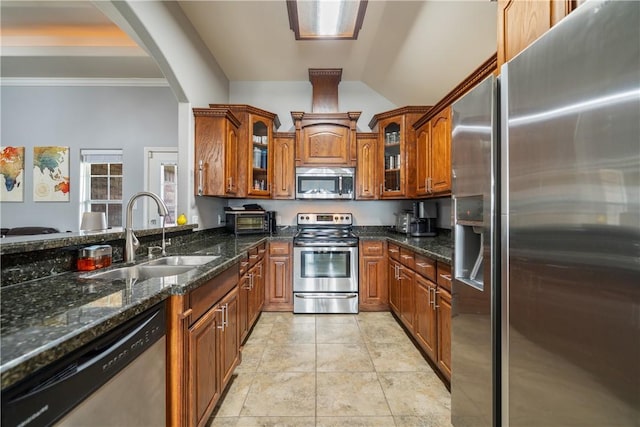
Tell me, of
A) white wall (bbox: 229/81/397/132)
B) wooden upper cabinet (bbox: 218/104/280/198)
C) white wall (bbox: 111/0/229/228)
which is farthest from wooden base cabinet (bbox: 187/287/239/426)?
white wall (bbox: 229/81/397/132)

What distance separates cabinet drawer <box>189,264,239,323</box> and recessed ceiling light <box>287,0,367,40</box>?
2027 mm

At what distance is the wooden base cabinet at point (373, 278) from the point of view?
3270 millimetres

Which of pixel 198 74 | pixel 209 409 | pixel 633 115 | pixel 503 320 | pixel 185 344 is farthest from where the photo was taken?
pixel 198 74

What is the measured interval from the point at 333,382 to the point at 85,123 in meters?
4.98

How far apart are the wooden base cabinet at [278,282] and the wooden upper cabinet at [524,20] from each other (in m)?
2.69

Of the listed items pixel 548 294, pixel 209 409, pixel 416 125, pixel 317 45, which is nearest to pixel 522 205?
pixel 548 294

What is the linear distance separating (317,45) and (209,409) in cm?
358

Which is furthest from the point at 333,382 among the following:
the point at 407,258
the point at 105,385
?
the point at 105,385

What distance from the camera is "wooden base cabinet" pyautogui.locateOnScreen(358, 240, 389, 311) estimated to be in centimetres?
327

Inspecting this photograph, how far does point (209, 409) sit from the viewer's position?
1.44 metres

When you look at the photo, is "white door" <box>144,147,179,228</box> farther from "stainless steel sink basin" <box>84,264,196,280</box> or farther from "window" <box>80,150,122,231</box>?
"stainless steel sink basin" <box>84,264,196,280</box>

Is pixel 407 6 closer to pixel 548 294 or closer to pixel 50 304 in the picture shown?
pixel 548 294

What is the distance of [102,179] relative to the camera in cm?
411

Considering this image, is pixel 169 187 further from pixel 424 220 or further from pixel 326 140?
pixel 424 220
